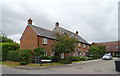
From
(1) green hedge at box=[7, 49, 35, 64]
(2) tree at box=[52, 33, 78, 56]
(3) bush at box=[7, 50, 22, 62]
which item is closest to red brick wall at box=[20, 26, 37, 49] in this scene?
(1) green hedge at box=[7, 49, 35, 64]

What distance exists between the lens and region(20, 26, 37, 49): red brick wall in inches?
1018

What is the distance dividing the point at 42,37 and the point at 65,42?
270 inches

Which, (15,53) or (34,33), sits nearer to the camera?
(15,53)

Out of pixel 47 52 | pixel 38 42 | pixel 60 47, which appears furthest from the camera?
pixel 47 52

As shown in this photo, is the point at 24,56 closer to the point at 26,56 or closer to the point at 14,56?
the point at 26,56

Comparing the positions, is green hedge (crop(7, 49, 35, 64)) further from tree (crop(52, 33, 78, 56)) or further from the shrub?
tree (crop(52, 33, 78, 56))

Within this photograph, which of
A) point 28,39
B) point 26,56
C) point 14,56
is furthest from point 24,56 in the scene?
point 28,39

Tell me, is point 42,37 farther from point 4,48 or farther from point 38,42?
point 4,48

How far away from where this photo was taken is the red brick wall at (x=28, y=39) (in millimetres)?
25847

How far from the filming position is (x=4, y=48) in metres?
25.9

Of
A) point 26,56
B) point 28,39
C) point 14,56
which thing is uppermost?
point 28,39

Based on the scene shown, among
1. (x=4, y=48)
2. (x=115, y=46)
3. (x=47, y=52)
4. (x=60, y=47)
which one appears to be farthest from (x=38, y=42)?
(x=115, y=46)

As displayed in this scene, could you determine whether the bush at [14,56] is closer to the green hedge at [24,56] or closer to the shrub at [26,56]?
the green hedge at [24,56]

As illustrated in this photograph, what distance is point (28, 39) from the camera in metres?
27.5
